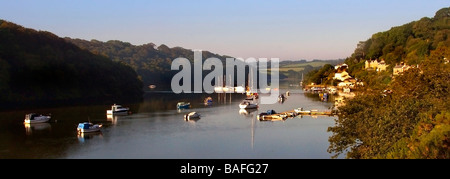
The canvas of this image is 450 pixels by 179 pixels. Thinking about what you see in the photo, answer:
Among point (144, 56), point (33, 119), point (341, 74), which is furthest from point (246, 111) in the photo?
point (144, 56)

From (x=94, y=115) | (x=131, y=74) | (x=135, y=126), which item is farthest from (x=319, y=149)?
(x=131, y=74)

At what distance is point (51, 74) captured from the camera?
56.9m

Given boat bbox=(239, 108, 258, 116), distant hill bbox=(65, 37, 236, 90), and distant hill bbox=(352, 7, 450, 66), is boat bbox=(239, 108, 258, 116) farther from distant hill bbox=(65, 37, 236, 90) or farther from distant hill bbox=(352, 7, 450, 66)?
distant hill bbox=(65, 37, 236, 90)

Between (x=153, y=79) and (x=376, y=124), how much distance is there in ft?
339

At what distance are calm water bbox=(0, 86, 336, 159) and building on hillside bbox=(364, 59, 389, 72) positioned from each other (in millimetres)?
43477

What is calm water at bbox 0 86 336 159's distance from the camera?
2219 centimetres

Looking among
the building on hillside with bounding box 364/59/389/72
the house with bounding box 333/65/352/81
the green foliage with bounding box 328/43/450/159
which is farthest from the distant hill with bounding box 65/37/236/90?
the green foliage with bounding box 328/43/450/159

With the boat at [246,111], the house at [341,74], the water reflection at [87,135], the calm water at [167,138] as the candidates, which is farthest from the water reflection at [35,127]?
the house at [341,74]

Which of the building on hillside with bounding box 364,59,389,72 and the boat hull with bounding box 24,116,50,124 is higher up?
the building on hillside with bounding box 364,59,389,72

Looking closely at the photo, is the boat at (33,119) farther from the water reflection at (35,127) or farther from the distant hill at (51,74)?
the distant hill at (51,74)

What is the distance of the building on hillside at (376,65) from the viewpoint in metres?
76.8

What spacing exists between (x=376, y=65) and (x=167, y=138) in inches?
2405
